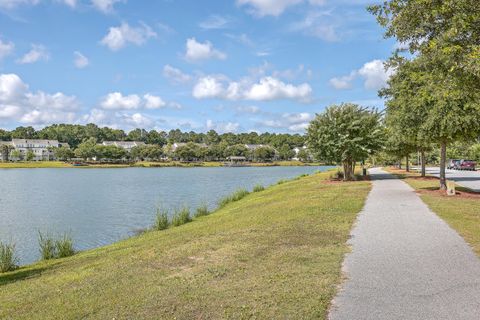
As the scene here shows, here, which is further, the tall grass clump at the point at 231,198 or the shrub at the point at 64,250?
the tall grass clump at the point at 231,198

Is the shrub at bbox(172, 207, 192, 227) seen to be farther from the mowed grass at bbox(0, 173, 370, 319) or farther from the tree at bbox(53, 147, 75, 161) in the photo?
the tree at bbox(53, 147, 75, 161)

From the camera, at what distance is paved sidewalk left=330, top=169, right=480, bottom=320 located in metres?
6.02

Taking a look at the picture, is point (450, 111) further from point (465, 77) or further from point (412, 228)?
point (465, 77)

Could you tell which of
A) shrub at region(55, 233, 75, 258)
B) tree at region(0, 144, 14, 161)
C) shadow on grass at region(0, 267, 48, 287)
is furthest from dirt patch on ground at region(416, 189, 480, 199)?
tree at region(0, 144, 14, 161)

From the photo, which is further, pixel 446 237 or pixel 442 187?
pixel 442 187

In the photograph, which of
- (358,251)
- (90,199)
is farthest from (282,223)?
(90,199)

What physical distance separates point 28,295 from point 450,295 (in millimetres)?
7645

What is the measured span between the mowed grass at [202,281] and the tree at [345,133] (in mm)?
21321

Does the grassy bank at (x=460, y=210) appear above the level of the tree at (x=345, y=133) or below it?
below

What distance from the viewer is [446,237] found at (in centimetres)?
1116

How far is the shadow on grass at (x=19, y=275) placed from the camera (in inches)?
441

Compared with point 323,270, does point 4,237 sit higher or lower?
lower

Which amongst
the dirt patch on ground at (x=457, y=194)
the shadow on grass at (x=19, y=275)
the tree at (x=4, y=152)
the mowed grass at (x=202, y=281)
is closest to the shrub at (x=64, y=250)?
the mowed grass at (x=202, y=281)

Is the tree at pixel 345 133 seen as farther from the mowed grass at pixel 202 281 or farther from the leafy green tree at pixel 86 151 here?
the leafy green tree at pixel 86 151
